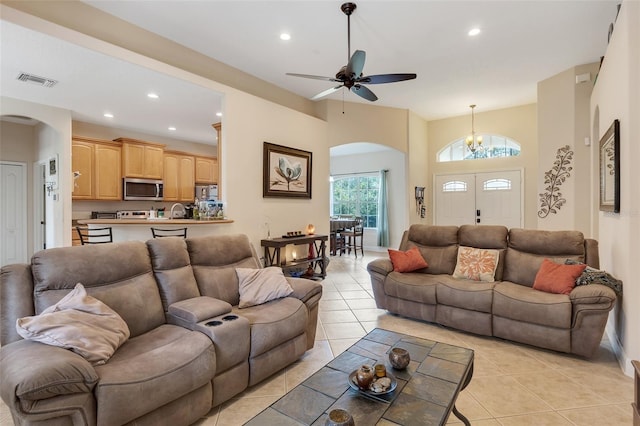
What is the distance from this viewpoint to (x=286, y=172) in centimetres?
533

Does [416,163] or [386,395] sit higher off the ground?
[416,163]

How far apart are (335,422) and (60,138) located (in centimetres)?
622

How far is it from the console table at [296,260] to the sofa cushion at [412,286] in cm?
184

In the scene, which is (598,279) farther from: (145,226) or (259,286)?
(145,226)

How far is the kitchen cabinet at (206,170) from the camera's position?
25.3ft

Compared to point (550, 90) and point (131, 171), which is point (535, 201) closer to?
point (550, 90)

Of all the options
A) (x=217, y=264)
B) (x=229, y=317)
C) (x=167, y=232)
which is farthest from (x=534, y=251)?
(x=167, y=232)

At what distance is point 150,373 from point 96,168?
5781 mm

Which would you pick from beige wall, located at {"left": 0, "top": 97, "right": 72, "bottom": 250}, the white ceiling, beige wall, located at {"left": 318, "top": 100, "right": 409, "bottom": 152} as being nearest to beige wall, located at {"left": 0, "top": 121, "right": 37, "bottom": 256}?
beige wall, located at {"left": 0, "top": 97, "right": 72, "bottom": 250}

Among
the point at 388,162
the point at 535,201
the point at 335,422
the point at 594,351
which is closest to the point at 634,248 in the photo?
the point at 594,351

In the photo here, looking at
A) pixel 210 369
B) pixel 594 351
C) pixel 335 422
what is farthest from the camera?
pixel 594 351

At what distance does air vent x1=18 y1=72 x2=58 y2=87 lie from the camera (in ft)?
12.8

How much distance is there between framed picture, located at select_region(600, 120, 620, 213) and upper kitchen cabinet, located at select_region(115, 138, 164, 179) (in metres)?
7.39

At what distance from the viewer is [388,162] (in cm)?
930
